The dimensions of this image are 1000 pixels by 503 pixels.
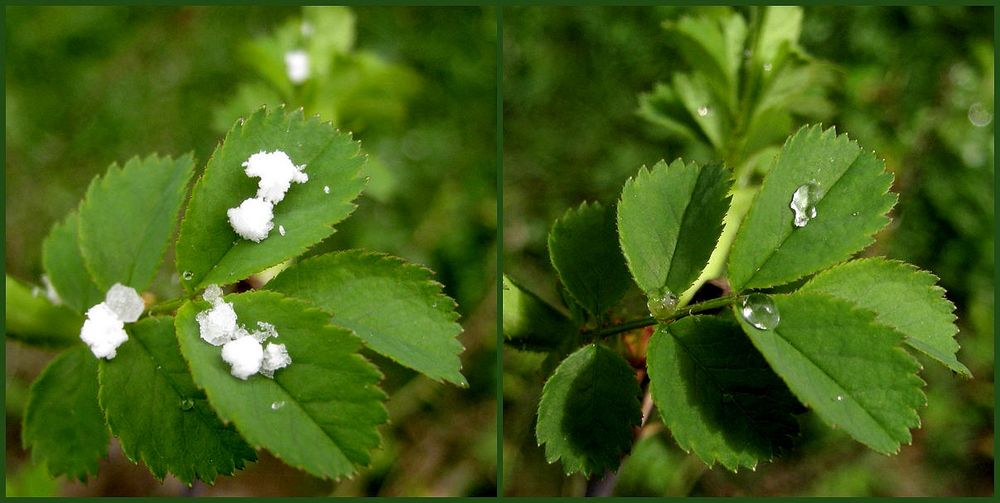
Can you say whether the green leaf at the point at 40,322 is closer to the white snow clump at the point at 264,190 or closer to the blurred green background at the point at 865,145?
the white snow clump at the point at 264,190

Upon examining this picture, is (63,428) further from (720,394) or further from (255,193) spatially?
(720,394)

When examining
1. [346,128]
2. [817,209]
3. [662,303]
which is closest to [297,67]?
[346,128]

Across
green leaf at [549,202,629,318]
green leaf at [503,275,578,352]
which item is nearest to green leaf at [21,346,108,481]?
green leaf at [503,275,578,352]

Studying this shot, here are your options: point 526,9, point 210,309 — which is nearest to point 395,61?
point 526,9

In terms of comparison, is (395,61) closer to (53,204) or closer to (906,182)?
(53,204)

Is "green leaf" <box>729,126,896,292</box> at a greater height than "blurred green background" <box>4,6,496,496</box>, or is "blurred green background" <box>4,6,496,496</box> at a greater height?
"green leaf" <box>729,126,896,292</box>

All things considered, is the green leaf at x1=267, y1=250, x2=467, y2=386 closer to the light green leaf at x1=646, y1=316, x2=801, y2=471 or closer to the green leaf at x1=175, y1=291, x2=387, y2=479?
the green leaf at x1=175, y1=291, x2=387, y2=479
